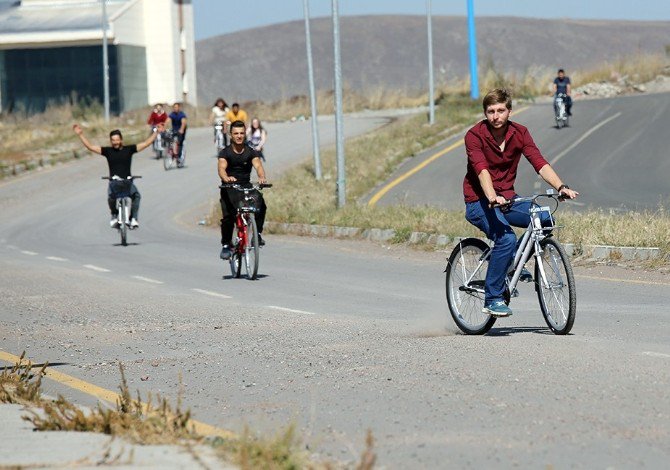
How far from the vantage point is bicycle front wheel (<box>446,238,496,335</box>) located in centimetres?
1099

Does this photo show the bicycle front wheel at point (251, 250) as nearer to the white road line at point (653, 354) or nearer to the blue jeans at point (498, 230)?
the blue jeans at point (498, 230)

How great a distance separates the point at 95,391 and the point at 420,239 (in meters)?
14.1

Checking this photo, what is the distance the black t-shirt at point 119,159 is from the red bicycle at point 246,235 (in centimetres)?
737

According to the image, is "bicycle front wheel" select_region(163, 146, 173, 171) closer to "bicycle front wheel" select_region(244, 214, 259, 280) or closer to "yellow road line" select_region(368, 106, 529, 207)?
"yellow road line" select_region(368, 106, 529, 207)

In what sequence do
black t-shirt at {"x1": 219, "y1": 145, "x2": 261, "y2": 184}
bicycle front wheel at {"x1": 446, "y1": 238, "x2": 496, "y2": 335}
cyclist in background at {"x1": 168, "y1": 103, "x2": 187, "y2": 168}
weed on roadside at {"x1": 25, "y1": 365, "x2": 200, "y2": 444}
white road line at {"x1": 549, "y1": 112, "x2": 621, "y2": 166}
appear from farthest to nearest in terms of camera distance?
cyclist in background at {"x1": 168, "y1": 103, "x2": 187, "y2": 168} → white road line at {"x1": 549, "y1": 112, "x2": 621, "y2": 166} → black t-shirt at {"x1": 219, "y1": 145, "x2": 261, "y2": 184} → bicycle front wheel at {"x1": 446, "y1": 238, "x2": 496, "y2": 335} → weed on roadside at {"x1": 25, "y1": 365, "x2": 200, "y2": 444}

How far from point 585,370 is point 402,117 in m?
48.4

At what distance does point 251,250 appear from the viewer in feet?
60.2

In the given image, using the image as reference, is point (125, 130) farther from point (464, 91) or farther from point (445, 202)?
point (445, 202)

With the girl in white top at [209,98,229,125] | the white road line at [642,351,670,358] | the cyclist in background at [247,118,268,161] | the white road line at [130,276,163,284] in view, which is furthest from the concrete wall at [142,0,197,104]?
the white road line at [642,351,670,358]

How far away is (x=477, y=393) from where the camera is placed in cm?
807

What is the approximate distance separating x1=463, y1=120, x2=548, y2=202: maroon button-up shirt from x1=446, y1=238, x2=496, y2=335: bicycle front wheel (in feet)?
1.84

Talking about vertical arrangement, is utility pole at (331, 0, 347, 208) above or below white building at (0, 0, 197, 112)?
below

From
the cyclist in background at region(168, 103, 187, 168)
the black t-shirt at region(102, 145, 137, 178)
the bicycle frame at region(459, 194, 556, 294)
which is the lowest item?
the bicycle frame at region(459, 194, 556, 294)

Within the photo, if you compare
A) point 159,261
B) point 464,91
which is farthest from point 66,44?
point 159,261
